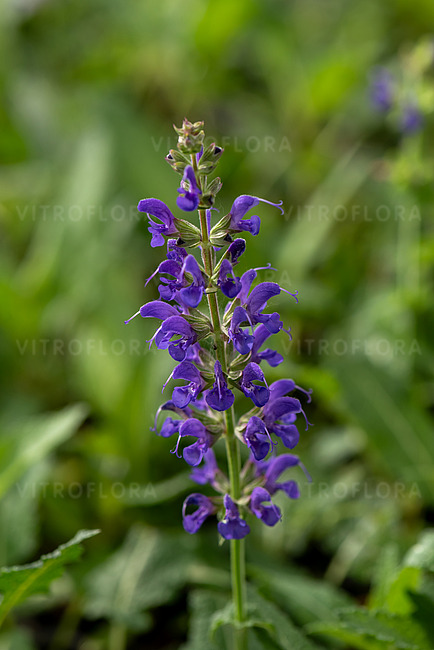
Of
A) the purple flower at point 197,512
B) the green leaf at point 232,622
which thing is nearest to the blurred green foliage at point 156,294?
the green leaf at point 232,622

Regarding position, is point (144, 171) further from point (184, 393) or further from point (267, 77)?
point (184, 393)

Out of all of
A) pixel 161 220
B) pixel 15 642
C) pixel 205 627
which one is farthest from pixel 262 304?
pixel 15 642

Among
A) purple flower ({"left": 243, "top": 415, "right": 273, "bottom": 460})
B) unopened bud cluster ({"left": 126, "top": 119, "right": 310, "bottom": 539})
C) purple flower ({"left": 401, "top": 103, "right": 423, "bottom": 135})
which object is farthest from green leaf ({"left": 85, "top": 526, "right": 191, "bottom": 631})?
purple flower ({"left": 401, "top": 103, "right": 423, "bottom": 135})

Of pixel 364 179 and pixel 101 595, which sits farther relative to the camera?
pixel 364 179

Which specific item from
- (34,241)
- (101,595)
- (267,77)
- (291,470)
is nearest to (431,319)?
(291,470)

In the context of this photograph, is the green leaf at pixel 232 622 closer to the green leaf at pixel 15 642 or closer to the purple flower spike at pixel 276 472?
the purple flower spike at pixel 276 472

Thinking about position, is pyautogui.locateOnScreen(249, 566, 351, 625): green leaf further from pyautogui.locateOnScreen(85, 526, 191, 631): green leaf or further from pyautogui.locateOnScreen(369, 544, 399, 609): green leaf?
pyautogui.locateOnScreen(85, 526, 191, 631): green leaf

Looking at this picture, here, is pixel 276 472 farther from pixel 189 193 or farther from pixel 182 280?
pixel 189 193
